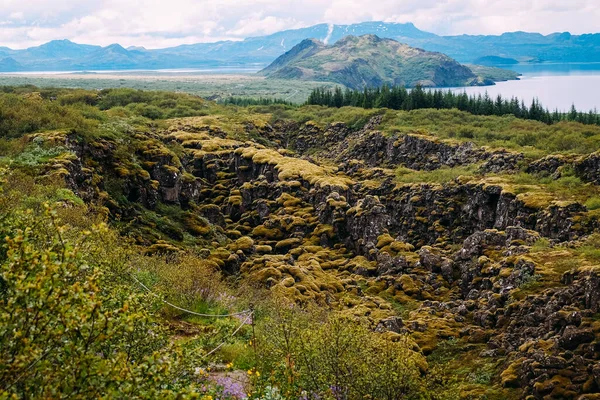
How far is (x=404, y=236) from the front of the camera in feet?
199

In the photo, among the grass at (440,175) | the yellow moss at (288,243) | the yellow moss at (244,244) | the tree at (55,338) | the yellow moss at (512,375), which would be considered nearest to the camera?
the tree at (55,338)

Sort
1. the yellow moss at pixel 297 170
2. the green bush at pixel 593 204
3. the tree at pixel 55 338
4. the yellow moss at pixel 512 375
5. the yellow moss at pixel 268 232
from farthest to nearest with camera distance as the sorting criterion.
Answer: the yellow moss at pixel 297 170 → the yellow moss at pixel 268 232 → the green bush at pixel 593 204 → the yellow moss at pixel 512 375 → the tree at pixel 55 338

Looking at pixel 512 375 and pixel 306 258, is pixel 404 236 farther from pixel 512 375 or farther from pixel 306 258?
pixel 512 375

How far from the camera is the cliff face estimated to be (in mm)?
32656

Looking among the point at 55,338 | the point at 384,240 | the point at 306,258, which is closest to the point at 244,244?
the point at 306,258

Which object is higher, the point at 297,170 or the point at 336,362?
the point at 336,362

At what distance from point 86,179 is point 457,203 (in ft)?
125

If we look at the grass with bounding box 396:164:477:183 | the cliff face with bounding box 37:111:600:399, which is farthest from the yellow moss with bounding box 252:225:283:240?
the grass with bounding box 396:164:477:183

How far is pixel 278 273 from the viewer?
47656mm

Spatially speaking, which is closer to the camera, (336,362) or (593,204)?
(336,362)

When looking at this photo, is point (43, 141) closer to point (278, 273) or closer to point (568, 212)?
point (278, 273)

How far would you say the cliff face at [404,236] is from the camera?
107 ft

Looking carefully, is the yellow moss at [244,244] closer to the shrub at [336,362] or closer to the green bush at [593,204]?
the green bush at [593,204]

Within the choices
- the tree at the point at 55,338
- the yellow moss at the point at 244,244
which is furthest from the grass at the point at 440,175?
the tree at the point at 55,338
